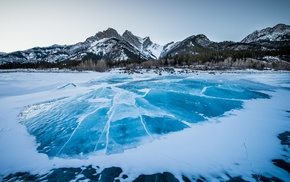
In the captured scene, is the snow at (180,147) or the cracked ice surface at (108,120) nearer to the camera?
the snow at (180,147)

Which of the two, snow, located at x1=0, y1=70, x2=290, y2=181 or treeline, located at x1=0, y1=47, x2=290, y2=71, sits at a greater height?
treeline, located at x1=0, y1=47, x2=290, y2=71

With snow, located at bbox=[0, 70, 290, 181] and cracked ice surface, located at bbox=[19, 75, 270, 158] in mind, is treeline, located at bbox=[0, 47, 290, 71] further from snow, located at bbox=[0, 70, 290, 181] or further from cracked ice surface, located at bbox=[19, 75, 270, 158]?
snow, located at bbox=[0, 70, 290, 181]

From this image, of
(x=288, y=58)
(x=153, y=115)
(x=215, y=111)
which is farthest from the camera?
(x=288, y=58)

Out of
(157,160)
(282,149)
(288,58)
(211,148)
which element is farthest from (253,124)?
(288,58)

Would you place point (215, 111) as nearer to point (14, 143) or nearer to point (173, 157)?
point (173, 157)

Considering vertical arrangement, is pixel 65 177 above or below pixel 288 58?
below

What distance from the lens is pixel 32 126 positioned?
930cm

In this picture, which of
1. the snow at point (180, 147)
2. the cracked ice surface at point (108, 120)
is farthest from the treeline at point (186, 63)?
the snow at point (180, 147)

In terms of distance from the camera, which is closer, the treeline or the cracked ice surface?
the cracked ice surface

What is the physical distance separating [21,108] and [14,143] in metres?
6.30

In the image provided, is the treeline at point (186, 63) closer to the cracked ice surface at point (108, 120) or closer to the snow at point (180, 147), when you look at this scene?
the cracked ice surface at point (108, 120)

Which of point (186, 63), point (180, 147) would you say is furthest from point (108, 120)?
point (186, 63)

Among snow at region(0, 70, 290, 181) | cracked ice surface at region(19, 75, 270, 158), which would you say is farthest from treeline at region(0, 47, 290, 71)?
snow at region(0, 70, 290, 181)

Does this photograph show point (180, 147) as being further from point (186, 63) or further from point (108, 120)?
point (186, 63)
